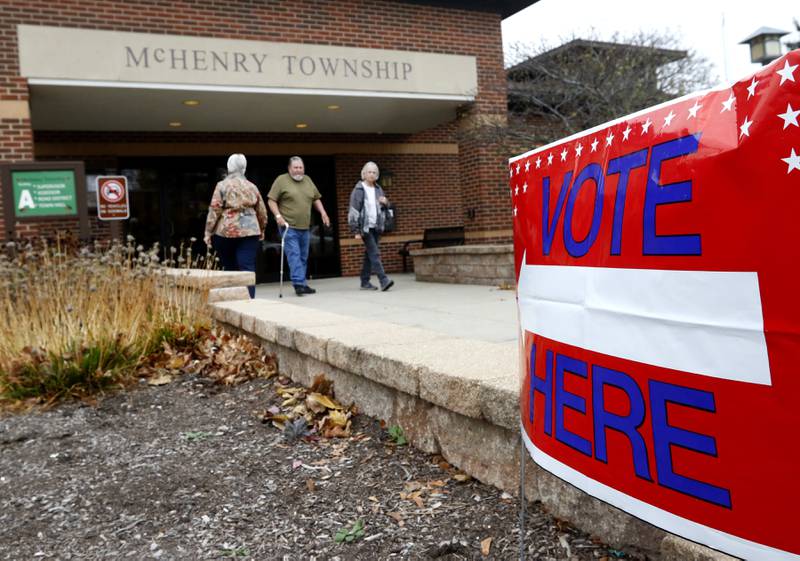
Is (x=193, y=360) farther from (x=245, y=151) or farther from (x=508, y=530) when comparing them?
(x=245, y=151)

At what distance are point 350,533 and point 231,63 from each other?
9.52m

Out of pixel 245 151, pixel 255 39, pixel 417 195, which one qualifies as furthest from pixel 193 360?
pixel 417 195

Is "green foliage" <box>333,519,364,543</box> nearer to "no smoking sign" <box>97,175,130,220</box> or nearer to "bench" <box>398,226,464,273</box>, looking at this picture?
"no smoking sign" <box>97,175,130,220</box>

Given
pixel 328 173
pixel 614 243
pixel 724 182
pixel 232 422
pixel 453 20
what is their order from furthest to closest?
1. pixel 328 173
2. pixel 453 20
3. pixel 232 422
4. pixel 614 243
5. pixel 724 182

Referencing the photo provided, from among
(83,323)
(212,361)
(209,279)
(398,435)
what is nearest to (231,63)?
(209,279)

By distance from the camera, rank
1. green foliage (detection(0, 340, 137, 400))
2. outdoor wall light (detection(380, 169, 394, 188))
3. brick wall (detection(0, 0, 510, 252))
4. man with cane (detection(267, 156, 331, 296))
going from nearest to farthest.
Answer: green foliage (detection(0, 340, 137, 400)), man with cane (detection(267, 156, 331, 296)), brick wall (detection(0, 0, 510, 252)), outdoor wall light (detection(380, 169, 394, 188))

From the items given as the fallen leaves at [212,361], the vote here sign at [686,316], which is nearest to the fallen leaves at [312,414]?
the fallen leaves at [212,361]

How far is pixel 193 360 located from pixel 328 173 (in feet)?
34.1

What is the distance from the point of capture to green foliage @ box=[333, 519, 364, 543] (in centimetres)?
254

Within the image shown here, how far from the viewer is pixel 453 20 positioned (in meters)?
12.4

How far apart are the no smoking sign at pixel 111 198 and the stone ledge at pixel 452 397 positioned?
5877 mm

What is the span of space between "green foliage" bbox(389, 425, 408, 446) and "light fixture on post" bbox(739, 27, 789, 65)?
389 inches

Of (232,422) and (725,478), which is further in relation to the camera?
(232,422)

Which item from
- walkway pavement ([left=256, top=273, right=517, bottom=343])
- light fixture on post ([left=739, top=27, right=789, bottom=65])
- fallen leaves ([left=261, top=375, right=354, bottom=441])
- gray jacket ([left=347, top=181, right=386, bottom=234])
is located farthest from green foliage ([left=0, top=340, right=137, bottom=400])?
light fixture on post ([left=739, top=27, right=789, bottom=65])
